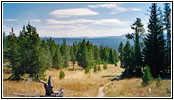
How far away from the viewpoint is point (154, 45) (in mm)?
34969

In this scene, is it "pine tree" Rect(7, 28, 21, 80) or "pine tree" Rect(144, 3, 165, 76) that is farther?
"pine tree" Rect(144, 3, 165, 76)

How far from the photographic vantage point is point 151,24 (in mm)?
35719

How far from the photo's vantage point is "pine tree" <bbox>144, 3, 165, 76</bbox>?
34812 mm


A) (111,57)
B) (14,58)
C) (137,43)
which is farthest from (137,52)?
(111,57)

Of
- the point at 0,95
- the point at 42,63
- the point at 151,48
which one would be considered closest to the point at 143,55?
the point at 151,48

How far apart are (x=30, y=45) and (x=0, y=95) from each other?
18781 mm

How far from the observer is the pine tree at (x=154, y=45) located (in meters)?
34.8

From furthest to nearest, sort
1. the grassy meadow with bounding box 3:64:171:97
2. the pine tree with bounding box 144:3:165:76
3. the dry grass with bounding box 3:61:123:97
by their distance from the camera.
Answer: the pine tree with bounding box 144:3:165:76 < the dry grass with bounding box 3:61:123:97 < the grassy meadow with bounding box 3:64:171:97

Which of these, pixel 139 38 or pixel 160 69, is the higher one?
pixel 139 38

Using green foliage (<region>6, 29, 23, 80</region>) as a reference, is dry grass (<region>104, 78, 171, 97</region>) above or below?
below

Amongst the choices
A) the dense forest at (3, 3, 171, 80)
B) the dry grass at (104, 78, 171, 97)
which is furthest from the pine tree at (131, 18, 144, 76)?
the dry grass at (104, 78, 171, 97)

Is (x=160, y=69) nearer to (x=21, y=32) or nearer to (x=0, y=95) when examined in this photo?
(x=21, y=32)

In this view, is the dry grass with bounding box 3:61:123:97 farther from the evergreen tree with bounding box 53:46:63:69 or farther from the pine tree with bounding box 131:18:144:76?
the evergreen tree with bounding box 53:46:63:69

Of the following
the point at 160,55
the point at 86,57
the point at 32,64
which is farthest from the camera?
the point at 86,57
